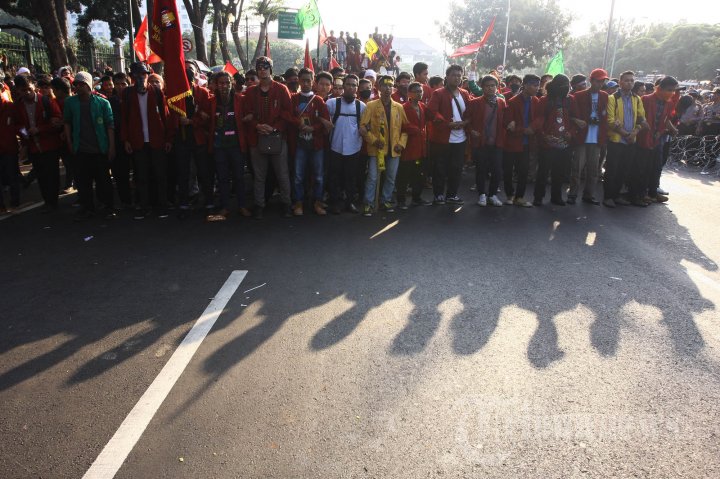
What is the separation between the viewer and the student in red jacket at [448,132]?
8453 millimetres

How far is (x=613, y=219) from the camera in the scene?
816 cm

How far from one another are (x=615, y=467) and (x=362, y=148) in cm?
610

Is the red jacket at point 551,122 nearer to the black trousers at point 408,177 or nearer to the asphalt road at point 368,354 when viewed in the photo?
the black trousers at point 408,177

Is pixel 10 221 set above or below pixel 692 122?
below

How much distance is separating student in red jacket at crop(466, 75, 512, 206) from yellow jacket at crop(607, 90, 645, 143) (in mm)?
1691

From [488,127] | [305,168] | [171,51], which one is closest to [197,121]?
[171,51]

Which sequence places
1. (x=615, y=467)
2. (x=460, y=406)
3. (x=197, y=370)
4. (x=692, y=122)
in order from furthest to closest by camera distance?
(x=692, y=122), (x=197, y=370), (x=460, y=406), (x=615, y=467)

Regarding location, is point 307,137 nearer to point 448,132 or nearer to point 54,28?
point 448,132

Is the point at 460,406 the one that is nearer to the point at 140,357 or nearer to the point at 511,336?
the point at 511,336

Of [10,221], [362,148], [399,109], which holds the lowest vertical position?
[10,221]

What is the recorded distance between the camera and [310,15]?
15.6 metres

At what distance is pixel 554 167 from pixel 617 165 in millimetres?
1083

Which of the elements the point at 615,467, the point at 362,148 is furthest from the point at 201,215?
the point at 615,467

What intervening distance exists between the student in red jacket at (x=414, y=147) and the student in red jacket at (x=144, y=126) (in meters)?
3.50
